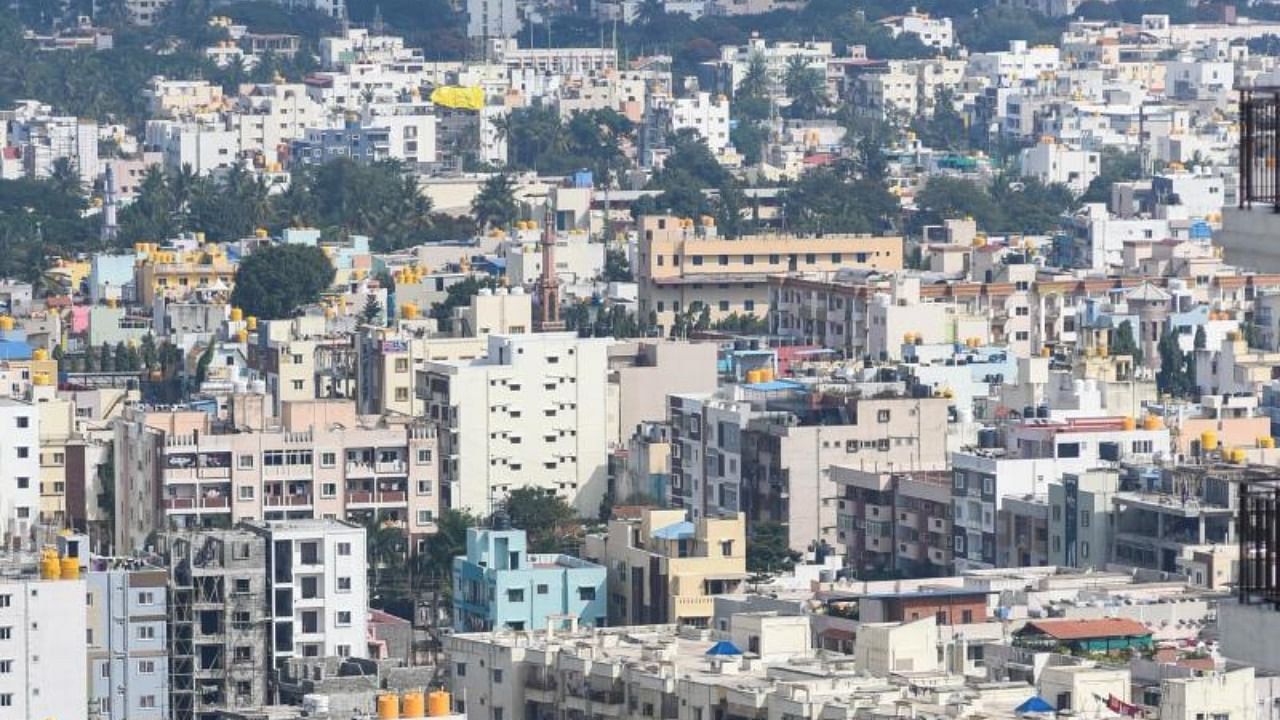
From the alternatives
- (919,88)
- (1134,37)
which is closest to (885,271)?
(919,88)

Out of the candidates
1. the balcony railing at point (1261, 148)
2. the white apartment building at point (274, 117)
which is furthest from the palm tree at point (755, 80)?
the balcony railing at point (1261, 148)

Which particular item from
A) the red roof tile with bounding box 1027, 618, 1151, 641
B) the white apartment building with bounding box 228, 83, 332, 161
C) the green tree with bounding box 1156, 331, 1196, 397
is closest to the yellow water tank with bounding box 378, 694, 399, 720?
the red roof tile with bounding box 1027, 618, 1151, 641

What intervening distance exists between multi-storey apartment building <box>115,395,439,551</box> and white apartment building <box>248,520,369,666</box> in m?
9.84

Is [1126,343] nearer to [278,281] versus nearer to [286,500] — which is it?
[278,281]

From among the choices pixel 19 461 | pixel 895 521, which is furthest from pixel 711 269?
pixel 19 461

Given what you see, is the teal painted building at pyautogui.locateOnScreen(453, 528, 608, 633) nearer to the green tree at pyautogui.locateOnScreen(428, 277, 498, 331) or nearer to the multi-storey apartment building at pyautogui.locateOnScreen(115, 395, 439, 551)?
the multi-storey apartment building at pyautogui.locateOnScreen(115, 395, 439, 551)

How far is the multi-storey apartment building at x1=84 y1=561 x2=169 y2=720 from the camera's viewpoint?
1777 inches

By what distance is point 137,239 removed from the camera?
336 feet

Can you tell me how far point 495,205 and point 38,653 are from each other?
64629 millimetres

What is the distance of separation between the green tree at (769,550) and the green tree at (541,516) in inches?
103

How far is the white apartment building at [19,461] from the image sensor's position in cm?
5544

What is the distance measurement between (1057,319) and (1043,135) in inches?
2006

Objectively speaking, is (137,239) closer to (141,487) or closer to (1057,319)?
(1057,319)

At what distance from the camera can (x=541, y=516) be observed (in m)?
59.9
